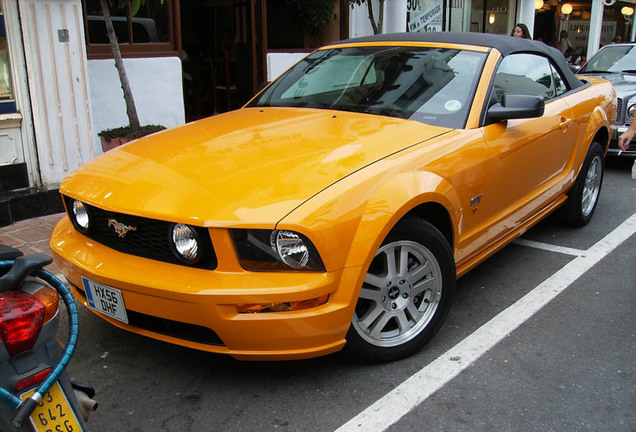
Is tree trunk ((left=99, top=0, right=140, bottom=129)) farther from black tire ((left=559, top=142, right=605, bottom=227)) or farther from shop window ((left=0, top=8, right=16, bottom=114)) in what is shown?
black tire ((left=559, top=142, right=605, bottom=227))

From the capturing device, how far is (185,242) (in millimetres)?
2717

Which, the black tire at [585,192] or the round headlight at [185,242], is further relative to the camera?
the black tire at [585,192]

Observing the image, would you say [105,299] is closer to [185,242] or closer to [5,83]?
[185,242]

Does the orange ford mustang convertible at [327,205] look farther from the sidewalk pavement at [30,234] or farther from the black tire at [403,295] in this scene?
the sidewalk pavement at [30,234]

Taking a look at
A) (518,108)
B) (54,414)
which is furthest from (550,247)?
(54,414)

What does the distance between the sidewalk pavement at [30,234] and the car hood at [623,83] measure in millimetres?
6237

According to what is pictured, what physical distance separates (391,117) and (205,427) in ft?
6.51

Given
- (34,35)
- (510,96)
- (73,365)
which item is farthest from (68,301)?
(34,35)

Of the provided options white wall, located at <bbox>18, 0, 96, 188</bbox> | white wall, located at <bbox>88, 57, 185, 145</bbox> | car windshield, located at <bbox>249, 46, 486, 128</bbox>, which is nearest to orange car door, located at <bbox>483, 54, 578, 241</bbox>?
car windshield, located at <bbox>249, 46, 486, 128</bbox>

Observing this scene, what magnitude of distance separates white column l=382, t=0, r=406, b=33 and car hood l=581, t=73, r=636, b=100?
3806 millimetres

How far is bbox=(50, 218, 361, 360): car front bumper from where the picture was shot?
8.57 ft

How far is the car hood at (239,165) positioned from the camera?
8.93ft

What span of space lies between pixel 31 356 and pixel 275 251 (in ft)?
3.45

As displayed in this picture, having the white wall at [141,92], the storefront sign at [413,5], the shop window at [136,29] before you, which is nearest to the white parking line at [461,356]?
the white wall at [141,92]
